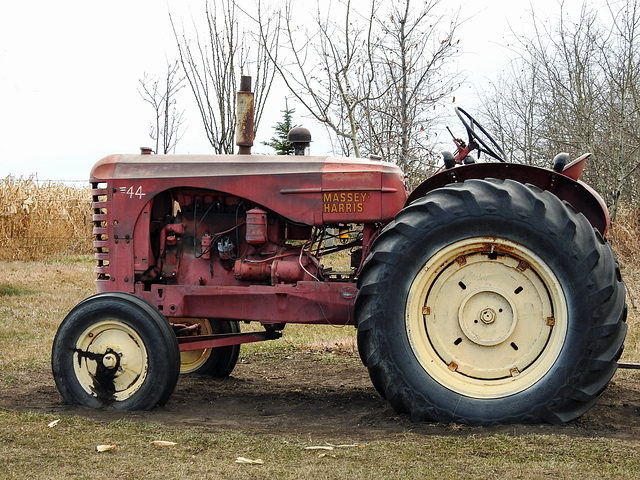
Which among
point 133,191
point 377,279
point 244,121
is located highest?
point 244,121

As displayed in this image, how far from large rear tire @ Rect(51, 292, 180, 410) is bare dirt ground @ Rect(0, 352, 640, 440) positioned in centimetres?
13

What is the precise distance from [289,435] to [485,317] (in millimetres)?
1372

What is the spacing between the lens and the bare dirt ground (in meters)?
4.35

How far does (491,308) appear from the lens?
4508 mm

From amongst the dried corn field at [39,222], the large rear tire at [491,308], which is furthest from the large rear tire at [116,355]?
the dried corn field at [39,222]

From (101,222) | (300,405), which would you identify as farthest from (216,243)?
(300,405)

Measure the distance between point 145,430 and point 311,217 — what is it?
189cm

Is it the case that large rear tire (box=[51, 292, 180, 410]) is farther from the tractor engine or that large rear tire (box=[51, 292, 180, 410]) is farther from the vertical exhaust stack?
the vertical exhaust stack

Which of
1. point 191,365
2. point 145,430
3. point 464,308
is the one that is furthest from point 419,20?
point 145,430

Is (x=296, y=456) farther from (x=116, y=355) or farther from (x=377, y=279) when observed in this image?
(x=116, y=355)

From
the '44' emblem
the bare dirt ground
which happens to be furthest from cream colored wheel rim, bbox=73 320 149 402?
the '44' emblem

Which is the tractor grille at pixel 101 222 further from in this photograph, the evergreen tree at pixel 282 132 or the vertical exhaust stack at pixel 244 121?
the evergreen tree at pixel 282 132

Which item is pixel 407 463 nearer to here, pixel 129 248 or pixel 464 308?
pixel 464 308

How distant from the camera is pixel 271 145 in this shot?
2142 centimetres
